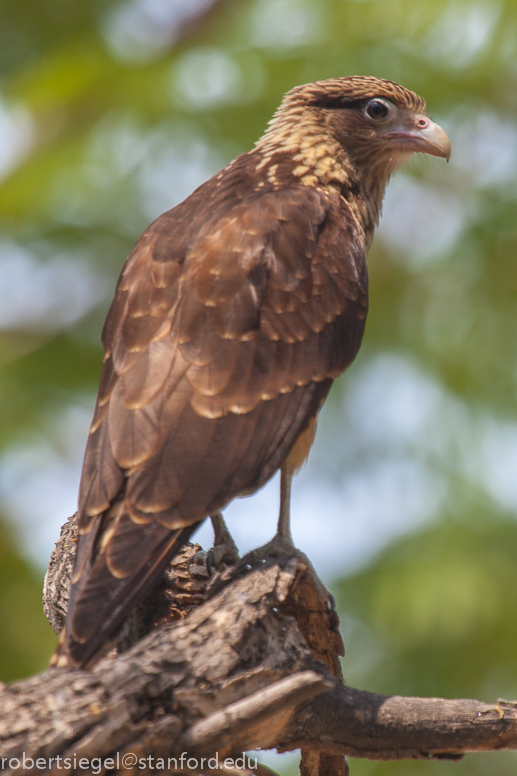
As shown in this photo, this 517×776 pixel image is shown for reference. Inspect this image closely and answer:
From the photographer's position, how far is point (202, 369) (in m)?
3.22

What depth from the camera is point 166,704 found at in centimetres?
248

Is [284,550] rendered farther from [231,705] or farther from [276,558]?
[231,705]

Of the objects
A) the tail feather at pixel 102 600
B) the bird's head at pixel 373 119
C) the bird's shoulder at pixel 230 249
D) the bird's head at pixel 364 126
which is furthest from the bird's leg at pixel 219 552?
the bird's head at pixel 373 119

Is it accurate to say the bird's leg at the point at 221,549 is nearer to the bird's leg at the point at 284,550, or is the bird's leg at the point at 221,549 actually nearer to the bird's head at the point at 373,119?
the bird's leg at the point at 284,550

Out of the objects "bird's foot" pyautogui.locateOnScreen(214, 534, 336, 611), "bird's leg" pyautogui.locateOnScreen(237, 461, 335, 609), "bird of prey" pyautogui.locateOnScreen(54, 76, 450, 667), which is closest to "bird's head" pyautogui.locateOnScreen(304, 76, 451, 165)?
"bird of prey" pyautogui.locateOnScreen(54, 76, 450, 667)

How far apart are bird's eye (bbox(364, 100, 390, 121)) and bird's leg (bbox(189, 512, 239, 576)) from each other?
7.56ft

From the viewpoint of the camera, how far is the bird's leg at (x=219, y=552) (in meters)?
3.62

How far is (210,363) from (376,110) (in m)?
2.18

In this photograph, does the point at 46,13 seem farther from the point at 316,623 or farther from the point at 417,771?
the point at 417,771

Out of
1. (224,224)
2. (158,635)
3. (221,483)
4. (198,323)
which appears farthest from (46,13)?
(158,635)

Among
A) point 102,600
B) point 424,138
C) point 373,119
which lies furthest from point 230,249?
point 424,138

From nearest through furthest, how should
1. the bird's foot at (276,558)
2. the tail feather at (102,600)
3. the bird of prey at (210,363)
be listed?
the tail feather at (102,600), the bird of prey at (210,363), the bird's foot at (276,558)

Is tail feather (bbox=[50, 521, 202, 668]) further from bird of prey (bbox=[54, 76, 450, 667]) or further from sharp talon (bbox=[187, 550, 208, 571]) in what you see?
sharp talon (bbox=[187, 550, 208, 571])

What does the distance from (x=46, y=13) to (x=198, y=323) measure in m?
4.99
